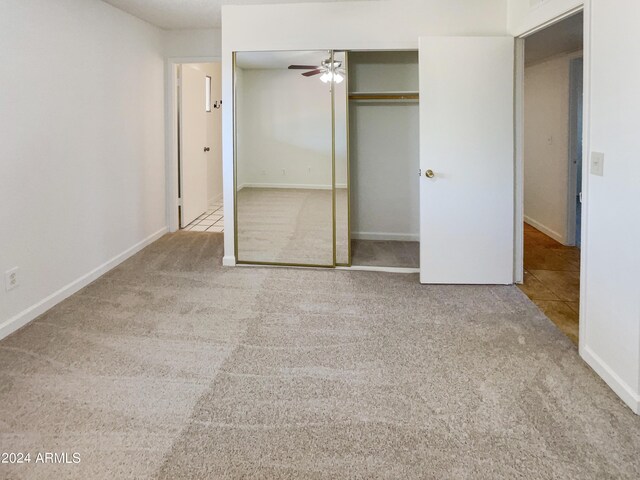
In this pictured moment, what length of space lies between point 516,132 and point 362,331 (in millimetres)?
2066

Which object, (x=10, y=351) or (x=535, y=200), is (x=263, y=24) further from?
(x=535, y=200)

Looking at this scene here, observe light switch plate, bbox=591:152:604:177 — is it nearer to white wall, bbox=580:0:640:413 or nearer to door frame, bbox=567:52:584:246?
white wall, bbox=580:0:640:413

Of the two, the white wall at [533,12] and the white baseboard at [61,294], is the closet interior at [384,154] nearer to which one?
the white wall at [533,12]

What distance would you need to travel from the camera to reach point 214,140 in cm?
767

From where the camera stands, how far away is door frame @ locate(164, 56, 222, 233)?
221 inches

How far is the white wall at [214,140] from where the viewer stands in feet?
24.0


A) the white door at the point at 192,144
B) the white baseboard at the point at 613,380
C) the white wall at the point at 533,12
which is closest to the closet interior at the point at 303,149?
the white wall at the point at 533,12

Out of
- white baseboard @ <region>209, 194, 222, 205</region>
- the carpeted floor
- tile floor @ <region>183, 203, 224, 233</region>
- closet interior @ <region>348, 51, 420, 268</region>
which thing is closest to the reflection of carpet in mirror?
closet interior @ <region>348, 51, 420, 268</region>

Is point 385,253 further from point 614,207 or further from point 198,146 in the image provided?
point 198,146

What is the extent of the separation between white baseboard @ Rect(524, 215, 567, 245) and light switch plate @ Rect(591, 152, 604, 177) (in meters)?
3.19

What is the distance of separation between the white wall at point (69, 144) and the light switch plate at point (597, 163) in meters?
3.19

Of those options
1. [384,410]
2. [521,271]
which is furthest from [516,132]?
[384,410]

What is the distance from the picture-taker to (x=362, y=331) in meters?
3.01

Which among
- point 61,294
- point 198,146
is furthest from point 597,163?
point 198,146
